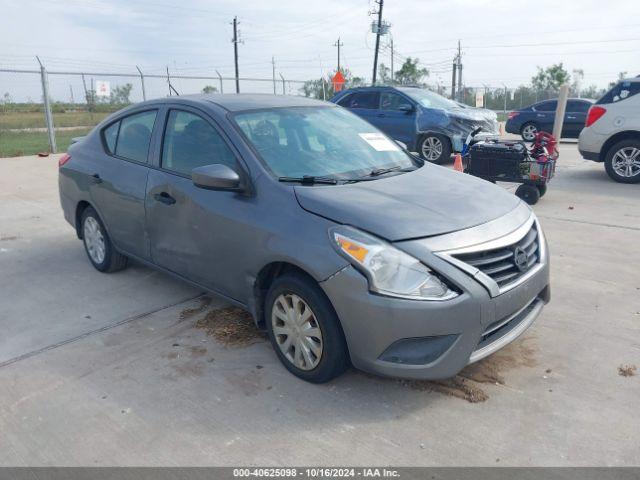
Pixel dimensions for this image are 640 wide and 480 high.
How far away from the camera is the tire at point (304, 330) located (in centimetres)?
294

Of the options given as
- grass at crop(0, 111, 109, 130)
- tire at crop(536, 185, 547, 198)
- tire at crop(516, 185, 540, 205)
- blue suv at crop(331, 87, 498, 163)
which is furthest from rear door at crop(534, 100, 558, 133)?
grass at crop(0, 111, 109, 130)

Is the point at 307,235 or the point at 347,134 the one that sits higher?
the point at 347,134

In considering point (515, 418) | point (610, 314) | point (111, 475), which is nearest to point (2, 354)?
point (111, 475)

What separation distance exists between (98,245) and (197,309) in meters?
1.46

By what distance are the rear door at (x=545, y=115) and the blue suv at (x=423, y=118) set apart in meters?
5.68

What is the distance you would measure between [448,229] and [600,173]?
30.2 feet

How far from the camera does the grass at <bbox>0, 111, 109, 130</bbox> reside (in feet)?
72.5

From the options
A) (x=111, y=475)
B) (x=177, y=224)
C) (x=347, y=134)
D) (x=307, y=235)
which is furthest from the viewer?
(x=347, y=134)

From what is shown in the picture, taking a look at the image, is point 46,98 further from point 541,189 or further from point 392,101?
point 541,189

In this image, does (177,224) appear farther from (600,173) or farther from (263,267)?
(600,173)

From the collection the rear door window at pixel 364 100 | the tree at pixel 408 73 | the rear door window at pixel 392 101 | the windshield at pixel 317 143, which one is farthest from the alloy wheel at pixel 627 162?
the tree at pixel 408 73

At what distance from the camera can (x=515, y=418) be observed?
284cm

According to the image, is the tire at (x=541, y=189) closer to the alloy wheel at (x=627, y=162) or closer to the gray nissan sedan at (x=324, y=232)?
the alloy wheel at (x=627, y=162)

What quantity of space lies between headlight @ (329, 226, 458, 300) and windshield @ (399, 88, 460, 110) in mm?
9356
